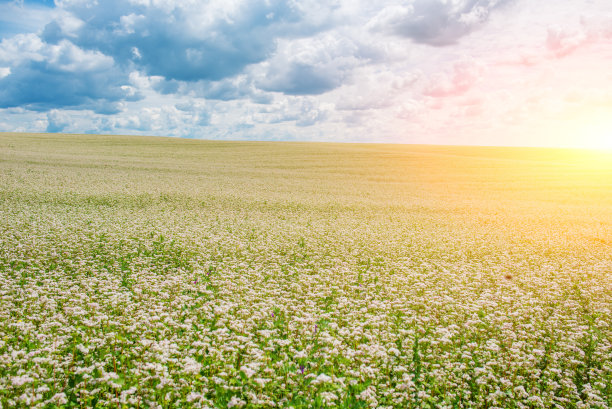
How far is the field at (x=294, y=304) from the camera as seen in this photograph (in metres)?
6.70

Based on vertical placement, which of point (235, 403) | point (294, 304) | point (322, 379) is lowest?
point (294, 304)

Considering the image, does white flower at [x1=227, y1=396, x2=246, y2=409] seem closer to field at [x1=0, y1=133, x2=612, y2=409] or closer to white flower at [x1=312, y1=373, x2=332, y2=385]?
field at [x1=0, y1=133, x2=612, y2=409]

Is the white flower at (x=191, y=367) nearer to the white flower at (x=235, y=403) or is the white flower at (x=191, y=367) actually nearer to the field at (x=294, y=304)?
the field at (x=294, y=304)

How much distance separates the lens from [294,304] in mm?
10695

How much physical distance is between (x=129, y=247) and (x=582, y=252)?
66.9 ft

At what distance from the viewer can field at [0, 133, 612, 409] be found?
670 cm

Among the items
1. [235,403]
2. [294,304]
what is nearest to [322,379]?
[235,403]

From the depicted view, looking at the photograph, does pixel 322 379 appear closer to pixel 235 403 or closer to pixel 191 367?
pixel 235 403

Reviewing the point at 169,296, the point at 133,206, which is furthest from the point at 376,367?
the point at 133,206

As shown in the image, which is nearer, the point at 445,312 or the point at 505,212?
Result: the point at 445,312

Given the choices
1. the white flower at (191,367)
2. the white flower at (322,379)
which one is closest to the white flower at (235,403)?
the white flower at (191,367)

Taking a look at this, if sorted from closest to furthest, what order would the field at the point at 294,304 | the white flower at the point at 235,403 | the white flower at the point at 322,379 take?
the white flower at the point at 235,403 < the white flower at the point at 322,379 < the field at the point at 294,304

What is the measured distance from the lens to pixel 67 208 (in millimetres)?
23172

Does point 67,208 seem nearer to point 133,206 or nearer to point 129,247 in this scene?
point 133,206
